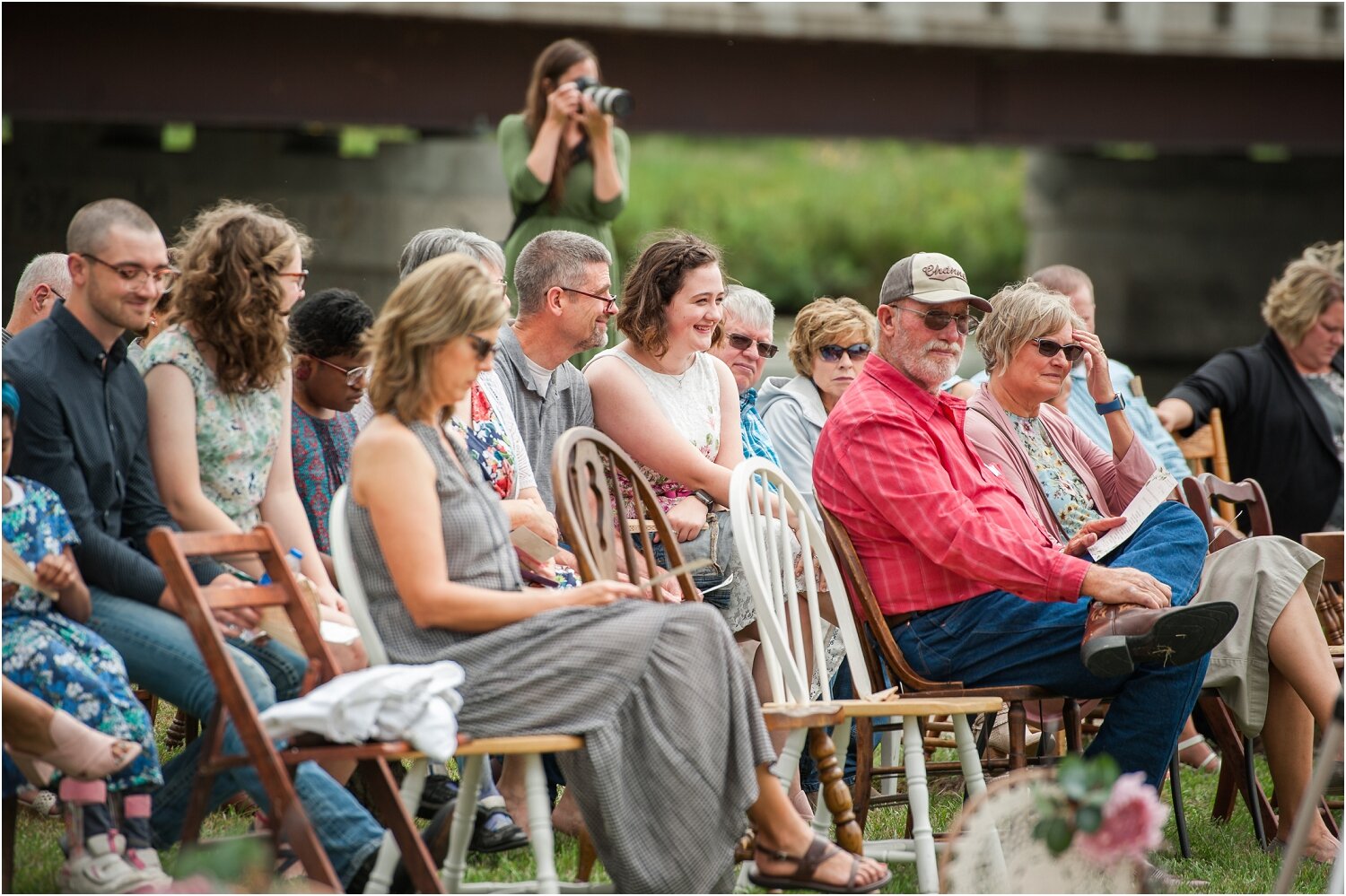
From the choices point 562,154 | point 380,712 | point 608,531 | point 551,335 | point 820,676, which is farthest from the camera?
point 562,154

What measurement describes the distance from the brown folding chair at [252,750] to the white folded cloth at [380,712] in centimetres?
3

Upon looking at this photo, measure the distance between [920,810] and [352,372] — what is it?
1798mm

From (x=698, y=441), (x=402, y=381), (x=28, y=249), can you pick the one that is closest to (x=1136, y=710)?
(x=698, y=441)

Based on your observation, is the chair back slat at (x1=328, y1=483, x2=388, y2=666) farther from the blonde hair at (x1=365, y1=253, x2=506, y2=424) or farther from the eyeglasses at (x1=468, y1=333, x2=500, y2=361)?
the eyeglasses at (x1=468, y1=333, x2=500, y2=361)

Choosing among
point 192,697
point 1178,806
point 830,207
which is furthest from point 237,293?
point 830,207

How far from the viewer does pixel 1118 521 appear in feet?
13.7

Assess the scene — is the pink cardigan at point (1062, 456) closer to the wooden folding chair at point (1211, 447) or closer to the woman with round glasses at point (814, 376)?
the woman with round glasses at point (814, 376)

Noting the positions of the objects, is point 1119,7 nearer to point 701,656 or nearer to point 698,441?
point 698,441

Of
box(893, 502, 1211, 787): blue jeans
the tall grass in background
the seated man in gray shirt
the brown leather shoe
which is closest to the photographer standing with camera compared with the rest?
the seated man in gray shirt

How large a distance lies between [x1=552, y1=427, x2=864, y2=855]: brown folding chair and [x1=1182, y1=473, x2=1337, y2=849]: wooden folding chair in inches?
58.4

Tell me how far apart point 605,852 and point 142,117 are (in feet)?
29.7

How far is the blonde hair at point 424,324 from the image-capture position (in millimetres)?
3125

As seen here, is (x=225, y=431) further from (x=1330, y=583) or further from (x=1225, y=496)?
(x=1330, y=583)

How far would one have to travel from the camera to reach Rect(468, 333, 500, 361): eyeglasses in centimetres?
314
